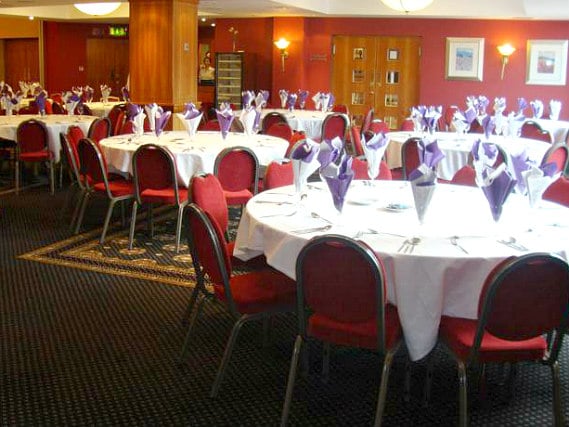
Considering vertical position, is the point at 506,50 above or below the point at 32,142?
above

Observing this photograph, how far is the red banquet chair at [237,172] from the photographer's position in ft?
18.9

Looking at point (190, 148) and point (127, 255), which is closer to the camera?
point (127, 255)

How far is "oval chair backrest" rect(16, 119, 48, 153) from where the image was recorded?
26.7ft

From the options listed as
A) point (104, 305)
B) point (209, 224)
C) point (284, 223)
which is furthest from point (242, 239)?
point (104, 305)

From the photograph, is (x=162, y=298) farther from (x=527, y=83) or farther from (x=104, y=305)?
(x=527, y=83)

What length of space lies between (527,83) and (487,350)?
12810mm

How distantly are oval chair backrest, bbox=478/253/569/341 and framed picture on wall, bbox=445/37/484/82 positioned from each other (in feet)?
41.8

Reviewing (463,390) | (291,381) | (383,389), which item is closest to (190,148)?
(291,381)

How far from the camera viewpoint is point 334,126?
10.1 metres

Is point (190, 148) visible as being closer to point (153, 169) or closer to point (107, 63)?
point (153, 169)

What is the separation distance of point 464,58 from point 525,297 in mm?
12906

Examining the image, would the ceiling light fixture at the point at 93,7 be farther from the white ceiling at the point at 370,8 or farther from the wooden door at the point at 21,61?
the wooden door at the point at 21,61

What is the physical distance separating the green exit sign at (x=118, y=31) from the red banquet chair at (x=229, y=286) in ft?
57.6

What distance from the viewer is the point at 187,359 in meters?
3.86
